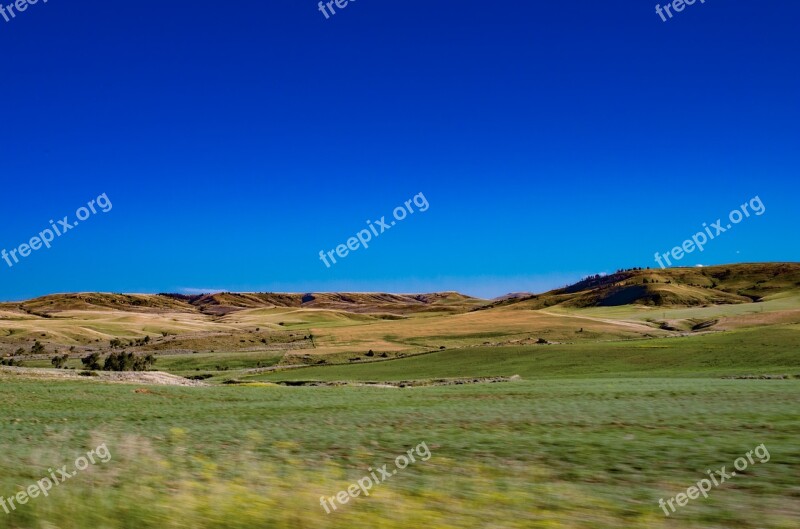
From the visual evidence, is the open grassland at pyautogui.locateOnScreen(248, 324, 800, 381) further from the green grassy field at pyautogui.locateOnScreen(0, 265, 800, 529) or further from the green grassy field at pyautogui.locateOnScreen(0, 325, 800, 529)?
the green grassy field at pyautogui.locateOnScreen(0, 325, 800, 529)

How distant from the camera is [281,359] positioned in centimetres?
7131

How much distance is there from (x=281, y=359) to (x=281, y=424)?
166ft

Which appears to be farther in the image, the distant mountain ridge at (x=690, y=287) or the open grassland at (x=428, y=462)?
the distant mountain ridge at (x=690, y=287)

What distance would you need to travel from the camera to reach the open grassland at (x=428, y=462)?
29.3ft

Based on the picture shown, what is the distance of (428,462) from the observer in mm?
14164

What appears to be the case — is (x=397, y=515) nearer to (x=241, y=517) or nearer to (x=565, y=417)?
(x=241, y=517)

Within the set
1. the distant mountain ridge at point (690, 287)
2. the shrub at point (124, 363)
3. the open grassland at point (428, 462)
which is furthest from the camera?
the distant mountain ridge at point (690, 287)

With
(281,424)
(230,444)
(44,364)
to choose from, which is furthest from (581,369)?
(44,364)

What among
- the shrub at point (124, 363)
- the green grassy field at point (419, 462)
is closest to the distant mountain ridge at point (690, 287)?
the shrub at point (124, 363)

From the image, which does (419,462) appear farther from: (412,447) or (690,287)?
(690,287)

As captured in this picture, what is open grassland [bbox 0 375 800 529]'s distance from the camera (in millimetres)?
8938

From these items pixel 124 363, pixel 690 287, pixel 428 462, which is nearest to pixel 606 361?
pixel 428 462

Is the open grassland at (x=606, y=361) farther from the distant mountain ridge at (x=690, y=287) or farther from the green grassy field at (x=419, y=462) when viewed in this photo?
the distant mountain ridge at (x=690, y=287)

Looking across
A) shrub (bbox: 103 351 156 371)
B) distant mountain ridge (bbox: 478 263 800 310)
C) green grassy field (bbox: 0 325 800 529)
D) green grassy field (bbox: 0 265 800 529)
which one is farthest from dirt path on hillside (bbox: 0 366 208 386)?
distant mountain ridge (bbox: 478 263 800 310)
